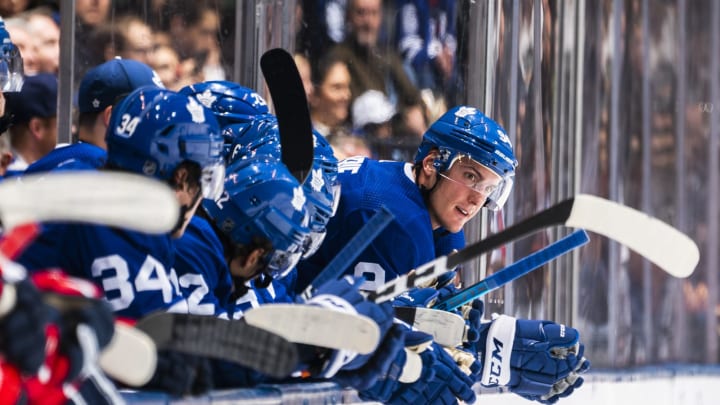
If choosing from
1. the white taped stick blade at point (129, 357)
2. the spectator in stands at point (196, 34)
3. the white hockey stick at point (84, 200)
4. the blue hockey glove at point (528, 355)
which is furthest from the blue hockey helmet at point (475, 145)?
the white hockey stick at point (84, 200)

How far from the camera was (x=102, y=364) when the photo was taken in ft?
4.67

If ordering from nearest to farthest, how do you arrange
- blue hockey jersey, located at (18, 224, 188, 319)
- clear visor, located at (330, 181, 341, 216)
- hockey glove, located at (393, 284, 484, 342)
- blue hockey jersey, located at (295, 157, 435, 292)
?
blue hockey jersey, located at (18, 224, 188, 319) → clear visor, located at (330, 181, 341, 216) → hockey glove, located at (393, 284, 484, 342) → blue hockey jersey, located at (295, 157, 435, 292)

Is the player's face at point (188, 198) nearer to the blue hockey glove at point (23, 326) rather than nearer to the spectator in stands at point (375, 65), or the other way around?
the blue hockey glove at point (23, 326)

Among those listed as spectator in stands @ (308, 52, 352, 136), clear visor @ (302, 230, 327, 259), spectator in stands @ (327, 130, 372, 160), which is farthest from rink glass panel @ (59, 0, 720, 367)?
clear visor @ (302, 230, 327, 259)

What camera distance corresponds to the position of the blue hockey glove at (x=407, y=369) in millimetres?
2170

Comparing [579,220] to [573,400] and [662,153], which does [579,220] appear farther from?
[662,153]

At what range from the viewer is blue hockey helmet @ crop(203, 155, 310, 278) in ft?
6.83

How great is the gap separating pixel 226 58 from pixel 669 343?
3371 mm

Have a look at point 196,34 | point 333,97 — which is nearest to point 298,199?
point 196,34

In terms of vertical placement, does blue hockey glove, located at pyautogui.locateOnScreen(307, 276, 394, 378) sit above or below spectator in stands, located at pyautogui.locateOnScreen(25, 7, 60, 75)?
below

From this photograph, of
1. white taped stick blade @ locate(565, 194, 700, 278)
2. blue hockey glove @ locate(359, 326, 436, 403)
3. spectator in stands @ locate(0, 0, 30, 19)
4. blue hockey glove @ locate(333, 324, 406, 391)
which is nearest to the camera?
white taped stick blade @ locate(565, 194, 700, 278)

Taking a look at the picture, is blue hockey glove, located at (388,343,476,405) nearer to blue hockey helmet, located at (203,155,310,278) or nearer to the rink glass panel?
blue hockey helmet, located at (203,155,310,278)

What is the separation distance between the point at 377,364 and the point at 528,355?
980mm

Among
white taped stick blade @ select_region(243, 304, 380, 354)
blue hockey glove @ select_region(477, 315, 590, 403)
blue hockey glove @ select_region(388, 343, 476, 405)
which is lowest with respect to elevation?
blue hockey glove @ select_region(477, 315, 590, 403)
